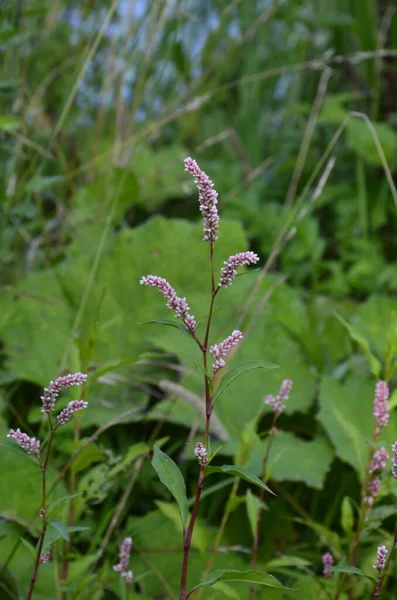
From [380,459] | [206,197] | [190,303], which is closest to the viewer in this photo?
[206,197]

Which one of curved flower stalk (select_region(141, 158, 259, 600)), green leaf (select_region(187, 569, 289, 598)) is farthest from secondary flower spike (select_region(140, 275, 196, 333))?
green leaf (select_region(187, 569, 289, 598))

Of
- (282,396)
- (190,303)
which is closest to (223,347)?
(282,396)

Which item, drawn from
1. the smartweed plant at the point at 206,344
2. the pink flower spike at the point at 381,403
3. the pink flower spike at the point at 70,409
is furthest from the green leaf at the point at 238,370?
the pink flower spike at the point at 381,403

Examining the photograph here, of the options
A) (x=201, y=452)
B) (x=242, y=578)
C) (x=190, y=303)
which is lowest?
(x=242, y=578)

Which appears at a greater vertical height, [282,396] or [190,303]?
[190,303]

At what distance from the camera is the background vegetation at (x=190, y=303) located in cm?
105

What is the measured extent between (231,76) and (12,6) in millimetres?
1530

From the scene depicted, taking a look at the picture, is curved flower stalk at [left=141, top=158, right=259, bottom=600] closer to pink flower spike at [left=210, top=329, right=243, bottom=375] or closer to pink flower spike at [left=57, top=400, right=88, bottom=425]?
pink flower spike at [left=210, top=329, right=243, bottom=375]

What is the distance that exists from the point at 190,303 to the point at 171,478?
0.83 meters

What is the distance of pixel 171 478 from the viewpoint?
686 mm

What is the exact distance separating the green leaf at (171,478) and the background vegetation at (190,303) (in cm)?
10

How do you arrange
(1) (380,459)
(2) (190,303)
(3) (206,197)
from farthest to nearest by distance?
(2) (190,303)
(1) (380,459)
(3) (206,197)

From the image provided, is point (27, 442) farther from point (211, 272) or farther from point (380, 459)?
point (380, 459)

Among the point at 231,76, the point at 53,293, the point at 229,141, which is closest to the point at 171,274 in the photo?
the point at 53,293
